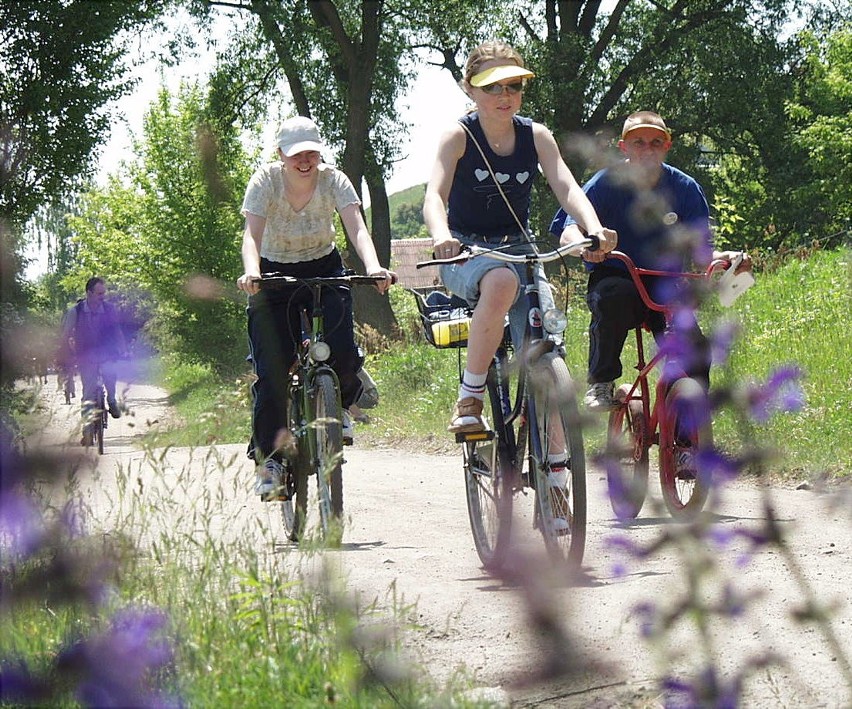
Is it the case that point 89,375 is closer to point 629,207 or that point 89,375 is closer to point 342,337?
point 629,207

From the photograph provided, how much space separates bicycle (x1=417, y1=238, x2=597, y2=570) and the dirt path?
0.19m

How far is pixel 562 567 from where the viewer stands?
1.50 m

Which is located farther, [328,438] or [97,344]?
[328,438]

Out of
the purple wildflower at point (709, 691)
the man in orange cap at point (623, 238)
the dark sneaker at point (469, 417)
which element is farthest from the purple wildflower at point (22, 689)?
the man in orange cap at point (623, 238)

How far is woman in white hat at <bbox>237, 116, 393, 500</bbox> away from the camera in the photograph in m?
6.52

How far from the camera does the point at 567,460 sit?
5.04m

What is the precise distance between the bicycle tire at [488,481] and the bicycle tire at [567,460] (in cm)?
15

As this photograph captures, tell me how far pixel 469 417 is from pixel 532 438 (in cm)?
31

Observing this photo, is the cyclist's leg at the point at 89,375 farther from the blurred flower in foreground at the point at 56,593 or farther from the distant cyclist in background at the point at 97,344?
the blurred flower in foreground at the point at 56,593

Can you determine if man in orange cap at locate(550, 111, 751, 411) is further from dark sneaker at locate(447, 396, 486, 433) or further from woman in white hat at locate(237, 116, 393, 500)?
dark sneaker at locate(447, 396, 486, 433)

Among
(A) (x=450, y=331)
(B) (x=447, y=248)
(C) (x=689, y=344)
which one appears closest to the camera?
(C) (x=689, y=344)

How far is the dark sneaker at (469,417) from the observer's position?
537 cm

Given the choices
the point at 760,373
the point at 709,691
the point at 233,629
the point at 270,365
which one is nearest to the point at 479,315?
the point at 270,365

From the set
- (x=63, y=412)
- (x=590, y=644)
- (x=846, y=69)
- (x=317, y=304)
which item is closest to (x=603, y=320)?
(x=317, y=304)
